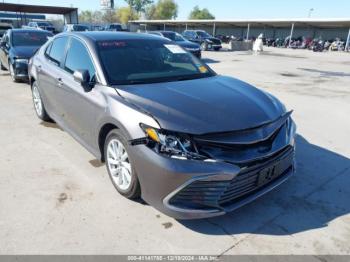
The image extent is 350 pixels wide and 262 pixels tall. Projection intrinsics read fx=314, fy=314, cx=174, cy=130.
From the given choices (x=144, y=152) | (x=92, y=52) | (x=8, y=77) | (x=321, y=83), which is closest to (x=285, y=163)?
(x=144, y=152)

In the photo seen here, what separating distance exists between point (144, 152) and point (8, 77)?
9721 millimetres

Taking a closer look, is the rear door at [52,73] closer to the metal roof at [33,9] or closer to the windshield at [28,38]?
the windshield at [28,38]

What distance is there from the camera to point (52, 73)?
4648 millimetres

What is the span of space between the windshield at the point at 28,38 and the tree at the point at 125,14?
81214 mm

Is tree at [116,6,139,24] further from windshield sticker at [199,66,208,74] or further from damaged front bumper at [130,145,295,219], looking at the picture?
damaged front bumper at [130,145,295,219]

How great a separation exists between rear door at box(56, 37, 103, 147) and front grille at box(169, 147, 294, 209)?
1403 mm

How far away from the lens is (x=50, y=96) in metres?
4.88

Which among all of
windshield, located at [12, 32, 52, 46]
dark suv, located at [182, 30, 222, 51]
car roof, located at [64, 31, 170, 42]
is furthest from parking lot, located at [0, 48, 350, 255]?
dark suv, located at [182, 30, 222, 51]

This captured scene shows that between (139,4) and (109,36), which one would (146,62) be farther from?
(139,4)

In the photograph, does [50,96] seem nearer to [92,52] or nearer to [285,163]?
[92,52]

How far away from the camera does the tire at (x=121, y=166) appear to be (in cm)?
301

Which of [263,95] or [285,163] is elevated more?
[263,95]

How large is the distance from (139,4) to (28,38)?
9303 centimetres

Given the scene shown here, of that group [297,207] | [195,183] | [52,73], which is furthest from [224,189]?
[52,73]
